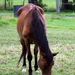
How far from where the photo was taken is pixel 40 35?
5258 millimetres

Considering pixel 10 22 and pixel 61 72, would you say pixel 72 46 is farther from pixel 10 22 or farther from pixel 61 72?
pixel 10 22

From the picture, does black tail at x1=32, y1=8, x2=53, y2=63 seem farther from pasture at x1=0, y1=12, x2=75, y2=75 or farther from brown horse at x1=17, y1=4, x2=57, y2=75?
pasture at x1=0, y1=12, x2=75, y2=75

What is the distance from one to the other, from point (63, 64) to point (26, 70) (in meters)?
1.03

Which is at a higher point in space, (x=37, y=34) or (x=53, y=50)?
(x=37, y=34)

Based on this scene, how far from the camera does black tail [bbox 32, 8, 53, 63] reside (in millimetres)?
4836

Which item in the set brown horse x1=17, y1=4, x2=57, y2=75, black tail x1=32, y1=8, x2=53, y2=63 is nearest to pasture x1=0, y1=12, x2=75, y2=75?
brown horse x1=17, y1=4, x2=57, y2=75

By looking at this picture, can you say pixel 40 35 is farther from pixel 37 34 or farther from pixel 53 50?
pixel 53 50

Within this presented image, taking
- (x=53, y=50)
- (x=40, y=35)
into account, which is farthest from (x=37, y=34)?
(x=53, y=50)

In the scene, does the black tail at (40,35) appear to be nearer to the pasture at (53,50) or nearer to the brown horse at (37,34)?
the brown horse at (37,34)

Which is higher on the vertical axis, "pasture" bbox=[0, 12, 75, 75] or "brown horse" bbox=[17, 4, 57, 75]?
"brown horse" bbox=[17, 4, 57, 75]

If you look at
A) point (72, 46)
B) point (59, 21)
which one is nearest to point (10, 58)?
point (72, 46)

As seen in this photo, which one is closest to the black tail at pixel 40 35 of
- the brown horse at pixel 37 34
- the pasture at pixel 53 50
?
the brown horse at pixel 37 34

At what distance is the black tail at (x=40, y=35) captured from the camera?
484 centimetres

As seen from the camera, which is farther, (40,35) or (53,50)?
(53,50)
